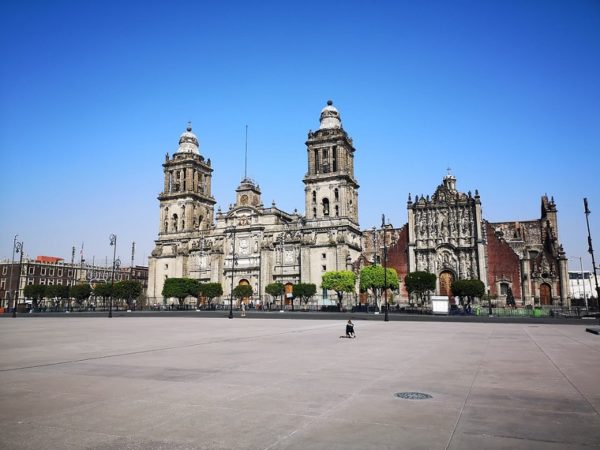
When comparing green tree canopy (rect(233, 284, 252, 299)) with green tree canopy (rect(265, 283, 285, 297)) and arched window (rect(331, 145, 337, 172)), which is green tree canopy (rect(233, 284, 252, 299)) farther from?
arched window (rect(331, 145, 337, 172))

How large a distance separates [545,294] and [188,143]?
6580cm

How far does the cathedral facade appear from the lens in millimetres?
72000

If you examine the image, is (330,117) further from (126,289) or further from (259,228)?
(126,289)

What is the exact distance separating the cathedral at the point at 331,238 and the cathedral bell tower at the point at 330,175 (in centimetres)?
16

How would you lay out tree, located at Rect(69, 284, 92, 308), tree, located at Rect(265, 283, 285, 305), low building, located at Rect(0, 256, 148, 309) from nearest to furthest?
tree, located at Rect(265, 283, 285, 305), tree, located at Rect(69, 284, 92, 308), low building, located at Rect(0, 256, 148, 309)

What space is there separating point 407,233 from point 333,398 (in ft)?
203

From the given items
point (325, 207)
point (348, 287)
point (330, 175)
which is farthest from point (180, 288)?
point (330, 175)

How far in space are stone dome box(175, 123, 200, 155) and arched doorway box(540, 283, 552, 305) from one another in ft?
208

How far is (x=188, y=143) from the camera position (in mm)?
89938

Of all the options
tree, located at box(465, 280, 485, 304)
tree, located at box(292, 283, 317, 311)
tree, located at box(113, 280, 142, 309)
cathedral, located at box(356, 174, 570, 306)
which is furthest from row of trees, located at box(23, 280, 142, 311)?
tree, located at box(465, 280, 485, 304)

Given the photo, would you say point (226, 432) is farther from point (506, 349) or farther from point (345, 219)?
point (345, 219)

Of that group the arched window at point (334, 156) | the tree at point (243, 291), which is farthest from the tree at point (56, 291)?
the arched window at point (334, 156)

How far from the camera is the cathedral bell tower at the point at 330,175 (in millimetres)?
72688

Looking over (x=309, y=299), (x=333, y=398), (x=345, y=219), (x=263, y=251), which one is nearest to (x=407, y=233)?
(x=345, y=219)
